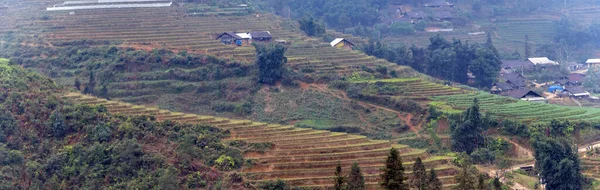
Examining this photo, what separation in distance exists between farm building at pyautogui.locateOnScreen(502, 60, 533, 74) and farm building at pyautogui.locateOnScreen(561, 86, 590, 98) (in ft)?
17.8

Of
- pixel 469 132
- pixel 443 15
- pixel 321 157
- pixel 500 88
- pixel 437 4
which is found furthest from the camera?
pixel 437 4

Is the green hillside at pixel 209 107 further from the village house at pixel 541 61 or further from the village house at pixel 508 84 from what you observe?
the village house at pixel 541 61

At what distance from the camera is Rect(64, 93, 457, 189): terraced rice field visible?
25672 mm

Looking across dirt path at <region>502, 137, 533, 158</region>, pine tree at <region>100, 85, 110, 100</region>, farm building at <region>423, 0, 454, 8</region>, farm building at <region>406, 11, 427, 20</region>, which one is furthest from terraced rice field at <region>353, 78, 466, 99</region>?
farm building at <region>423, 0, 454, 8</region>

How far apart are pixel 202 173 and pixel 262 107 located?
42.4ft

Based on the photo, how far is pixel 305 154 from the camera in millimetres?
26766

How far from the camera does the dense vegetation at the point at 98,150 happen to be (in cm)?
2492

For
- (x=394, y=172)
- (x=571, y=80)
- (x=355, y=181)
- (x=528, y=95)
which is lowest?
(x=571, y=80)

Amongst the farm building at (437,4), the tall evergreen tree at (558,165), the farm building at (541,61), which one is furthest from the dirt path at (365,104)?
the farm building at (437,4)

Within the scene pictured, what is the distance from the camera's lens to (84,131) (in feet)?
89.5

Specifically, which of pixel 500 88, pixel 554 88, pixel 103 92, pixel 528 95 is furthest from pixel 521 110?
pixel 103 92

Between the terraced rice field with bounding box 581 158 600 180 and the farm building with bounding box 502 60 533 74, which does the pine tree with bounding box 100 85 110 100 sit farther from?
the farm building with bounding box 502 60 533 74

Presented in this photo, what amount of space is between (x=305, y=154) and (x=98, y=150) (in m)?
6.70

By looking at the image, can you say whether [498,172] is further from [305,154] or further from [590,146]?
[305,154]
